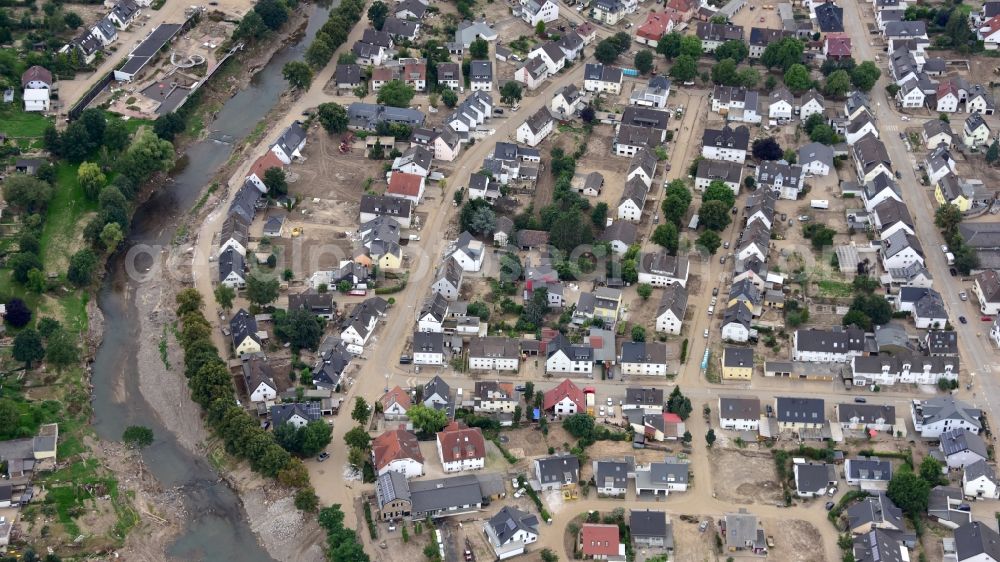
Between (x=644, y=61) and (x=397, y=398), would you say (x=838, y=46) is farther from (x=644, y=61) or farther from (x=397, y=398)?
(x=397, y=398)

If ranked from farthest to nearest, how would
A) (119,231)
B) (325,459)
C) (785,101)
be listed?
(785,101), (119,231), (325,459)

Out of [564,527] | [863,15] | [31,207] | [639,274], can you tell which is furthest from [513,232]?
[863,15]

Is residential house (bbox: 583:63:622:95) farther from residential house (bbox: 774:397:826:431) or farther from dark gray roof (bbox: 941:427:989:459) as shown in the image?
dark gray roof (bbox: 941:427:989:459)

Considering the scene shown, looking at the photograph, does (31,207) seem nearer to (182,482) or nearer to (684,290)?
(182,482)

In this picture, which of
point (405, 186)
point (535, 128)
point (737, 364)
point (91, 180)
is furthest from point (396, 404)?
point (91, 180)

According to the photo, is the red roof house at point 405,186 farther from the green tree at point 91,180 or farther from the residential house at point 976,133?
the residential house at point 976,133

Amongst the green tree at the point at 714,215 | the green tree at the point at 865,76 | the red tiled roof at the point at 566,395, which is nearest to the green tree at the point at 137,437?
the red tiled roof at the point at 566,395
